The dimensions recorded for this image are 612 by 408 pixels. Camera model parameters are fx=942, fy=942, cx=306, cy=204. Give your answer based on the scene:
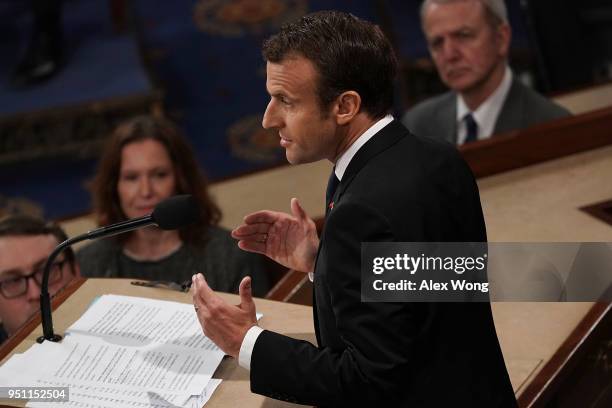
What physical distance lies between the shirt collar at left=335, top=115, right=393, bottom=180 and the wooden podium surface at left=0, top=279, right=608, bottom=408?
333 millimetres

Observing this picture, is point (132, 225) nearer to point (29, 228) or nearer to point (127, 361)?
point (127, 361)

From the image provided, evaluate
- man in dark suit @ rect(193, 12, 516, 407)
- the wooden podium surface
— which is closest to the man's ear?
man in dark suit @ rect(193, 12, 516, 407)

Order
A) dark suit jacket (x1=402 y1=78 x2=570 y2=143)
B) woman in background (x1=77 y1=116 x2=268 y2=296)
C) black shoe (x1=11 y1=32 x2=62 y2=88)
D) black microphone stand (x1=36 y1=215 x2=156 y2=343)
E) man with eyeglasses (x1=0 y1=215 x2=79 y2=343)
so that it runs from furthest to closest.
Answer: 1. black shoe (x1=11 y1=32 x2=62 y2=88)
2. dark suit jacket (x1=402 y1=78 x2=570 y2=143)
3. woman in background (x1=77 y1=116 x2=268 y2=296)
4. man with eyeglasses (x1=0 y1=215 x2=79 y2=343)
5. black microphone stand (x1=36 y1=215 x2=156 y2=343)

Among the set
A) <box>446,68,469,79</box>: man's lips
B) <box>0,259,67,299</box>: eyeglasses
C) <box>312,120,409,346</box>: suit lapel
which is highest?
<box>312,120,409,346</box>: suit lapel

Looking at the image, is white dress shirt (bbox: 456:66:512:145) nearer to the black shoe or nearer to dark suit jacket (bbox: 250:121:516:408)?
dark suit jacket (bbox: 250:121:516:408)

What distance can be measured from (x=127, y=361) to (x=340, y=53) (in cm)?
60

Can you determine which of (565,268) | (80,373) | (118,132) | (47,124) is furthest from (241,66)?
(80,373)

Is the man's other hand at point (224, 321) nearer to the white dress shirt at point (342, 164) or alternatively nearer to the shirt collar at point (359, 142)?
the white dress shirt at point (342, 164)

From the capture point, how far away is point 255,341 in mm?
1308

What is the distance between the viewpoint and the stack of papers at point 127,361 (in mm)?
1397

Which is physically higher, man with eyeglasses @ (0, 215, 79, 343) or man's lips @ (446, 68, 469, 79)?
man's lips @ (446, 68, 469, 79)

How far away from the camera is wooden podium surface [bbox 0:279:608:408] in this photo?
4.71ft

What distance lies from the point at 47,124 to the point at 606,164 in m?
2.30

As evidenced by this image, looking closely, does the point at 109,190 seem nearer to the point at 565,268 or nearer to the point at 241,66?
the point at 565,268
